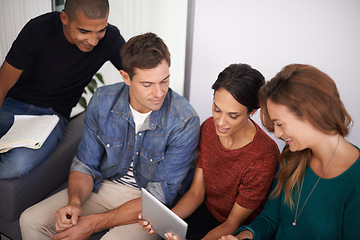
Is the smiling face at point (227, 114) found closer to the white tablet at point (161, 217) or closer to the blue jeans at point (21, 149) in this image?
the white tablet at point (161, 217)

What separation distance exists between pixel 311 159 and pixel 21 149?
136cm

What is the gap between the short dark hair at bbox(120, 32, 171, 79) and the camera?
1541 millimetres

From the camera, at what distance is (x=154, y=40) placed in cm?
159

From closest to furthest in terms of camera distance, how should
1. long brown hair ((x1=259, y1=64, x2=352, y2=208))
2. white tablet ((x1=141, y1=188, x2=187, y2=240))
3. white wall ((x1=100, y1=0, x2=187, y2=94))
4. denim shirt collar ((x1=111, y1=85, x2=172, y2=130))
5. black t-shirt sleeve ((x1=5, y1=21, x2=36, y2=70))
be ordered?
long brown hair ((x1=259, y1=64, x2=352, y2=208)) < white tablet ((x1=141, y1=188, x2=187, y2=240)) < denim shirt collar ((x1=111, y1=85, x2=172, y2=130)) < black t-shirt sleeve ((x1=5, y1=21, x2=36, y2=70)) < white wall ((x1=100, y1=0, x2=187, y2=94))

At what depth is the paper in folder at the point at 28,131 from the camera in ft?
5.94

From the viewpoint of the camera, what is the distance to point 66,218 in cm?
151

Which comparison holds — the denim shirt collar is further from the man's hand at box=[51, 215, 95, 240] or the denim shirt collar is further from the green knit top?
the green knit top

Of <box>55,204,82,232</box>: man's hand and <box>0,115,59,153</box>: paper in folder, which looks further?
<box>0,115,59,153</box>: paper in folder

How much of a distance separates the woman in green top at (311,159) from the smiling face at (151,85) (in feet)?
1.55

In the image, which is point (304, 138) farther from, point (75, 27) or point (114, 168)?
point (75, 27)

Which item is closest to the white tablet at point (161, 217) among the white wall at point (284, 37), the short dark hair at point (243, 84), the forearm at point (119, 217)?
the forearm at point (119, 217)

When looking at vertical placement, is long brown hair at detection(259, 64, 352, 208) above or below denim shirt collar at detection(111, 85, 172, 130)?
above

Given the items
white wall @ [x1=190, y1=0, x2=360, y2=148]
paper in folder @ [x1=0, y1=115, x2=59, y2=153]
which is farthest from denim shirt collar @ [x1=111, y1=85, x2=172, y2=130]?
white wall @ [x1=190, y1=0, x2=360, y2=148]

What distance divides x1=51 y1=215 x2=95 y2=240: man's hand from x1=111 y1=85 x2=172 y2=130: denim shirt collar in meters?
0.48
